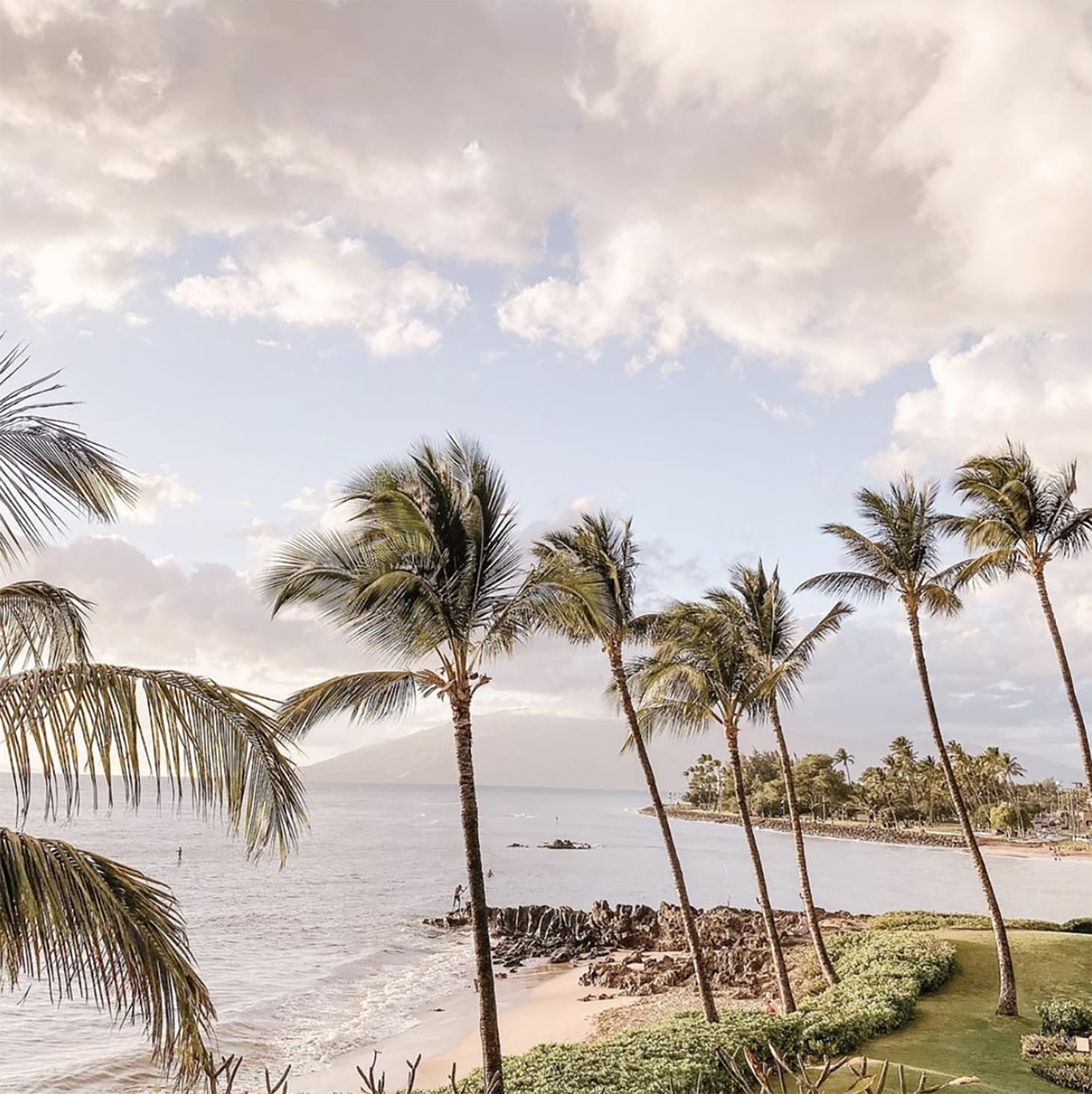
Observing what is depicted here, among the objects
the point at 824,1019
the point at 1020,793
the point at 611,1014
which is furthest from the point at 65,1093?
the point at 1020,793

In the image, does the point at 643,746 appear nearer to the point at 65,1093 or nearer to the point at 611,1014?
the point at 611,1014

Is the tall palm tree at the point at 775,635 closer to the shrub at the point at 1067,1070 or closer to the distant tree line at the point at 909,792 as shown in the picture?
the shrub at the point at 1067,1070

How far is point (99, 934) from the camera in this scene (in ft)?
15.4

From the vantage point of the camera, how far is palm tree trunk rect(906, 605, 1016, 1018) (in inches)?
630

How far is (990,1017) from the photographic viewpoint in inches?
623

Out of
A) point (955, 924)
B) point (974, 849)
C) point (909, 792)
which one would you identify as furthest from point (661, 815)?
point (909, 792)

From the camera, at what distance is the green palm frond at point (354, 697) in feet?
34.3

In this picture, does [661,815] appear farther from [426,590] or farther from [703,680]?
[426,590]

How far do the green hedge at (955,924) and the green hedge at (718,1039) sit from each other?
7.54 m

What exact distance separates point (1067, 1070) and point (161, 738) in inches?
565

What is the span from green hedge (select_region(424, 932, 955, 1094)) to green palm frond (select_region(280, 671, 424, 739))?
5286 mm

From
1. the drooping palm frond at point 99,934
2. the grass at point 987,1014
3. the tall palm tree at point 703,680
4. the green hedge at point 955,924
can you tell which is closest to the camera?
the drooping palm frond at point 99,934

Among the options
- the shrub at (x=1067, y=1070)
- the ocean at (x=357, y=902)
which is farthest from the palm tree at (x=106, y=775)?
the ocean at (x=357, y=902)

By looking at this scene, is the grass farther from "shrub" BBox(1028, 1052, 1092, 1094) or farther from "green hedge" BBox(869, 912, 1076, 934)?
"green hedge" BBox(869, 912, 1076, 934)
